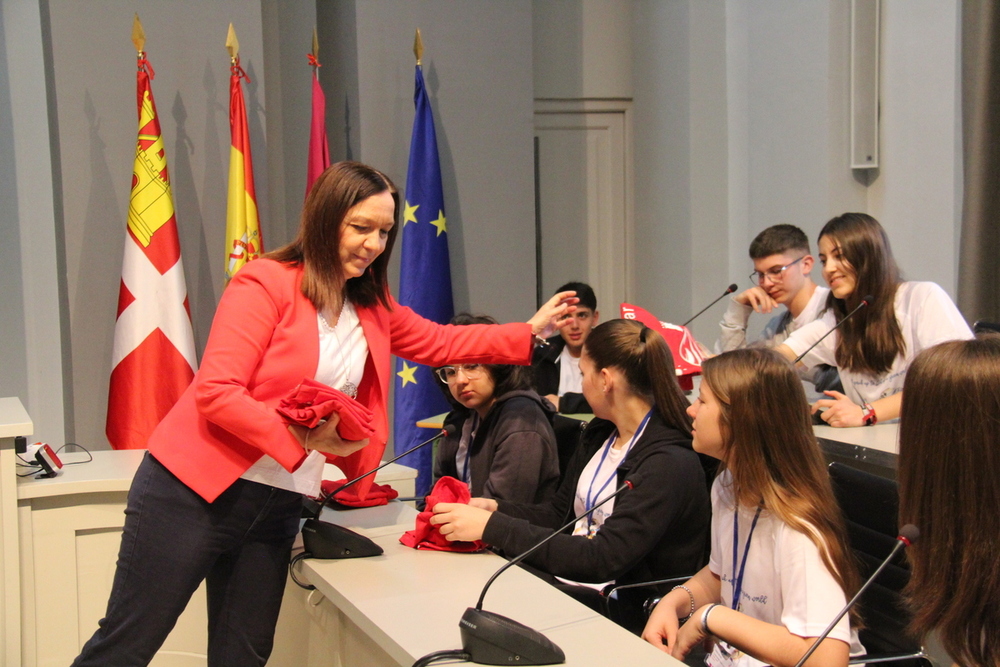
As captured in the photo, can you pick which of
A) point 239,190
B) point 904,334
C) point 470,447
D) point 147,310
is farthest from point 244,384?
point 239,190

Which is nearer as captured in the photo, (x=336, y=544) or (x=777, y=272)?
(x=336, y=544)

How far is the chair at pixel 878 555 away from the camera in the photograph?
160 centimetres

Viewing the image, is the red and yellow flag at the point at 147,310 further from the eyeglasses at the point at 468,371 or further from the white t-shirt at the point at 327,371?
the white t-shirt at the point at 327,371

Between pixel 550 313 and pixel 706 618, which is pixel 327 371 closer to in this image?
pixel 550 313

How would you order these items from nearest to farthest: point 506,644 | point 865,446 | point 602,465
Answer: point 506,644, point 602,465, point 865,446

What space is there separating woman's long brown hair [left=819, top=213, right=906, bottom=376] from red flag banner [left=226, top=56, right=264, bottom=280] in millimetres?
2282

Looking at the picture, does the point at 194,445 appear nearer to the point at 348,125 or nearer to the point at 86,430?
the point at 86,430

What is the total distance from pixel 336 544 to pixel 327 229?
25.4 inches

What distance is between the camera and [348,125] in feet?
13.8

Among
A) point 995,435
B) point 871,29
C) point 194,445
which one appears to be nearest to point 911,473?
point 995,435

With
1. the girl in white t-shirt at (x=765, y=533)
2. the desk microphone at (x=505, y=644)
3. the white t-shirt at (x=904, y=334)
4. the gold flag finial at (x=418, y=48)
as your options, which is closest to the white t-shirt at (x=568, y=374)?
the white t-shirt at (x=904, y=334)

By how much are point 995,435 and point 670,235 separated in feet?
13.1

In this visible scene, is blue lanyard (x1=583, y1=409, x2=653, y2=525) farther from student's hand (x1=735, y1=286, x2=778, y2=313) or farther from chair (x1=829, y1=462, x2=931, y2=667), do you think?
student's hand (x1=735, y1=286, x2=778, y2=313)

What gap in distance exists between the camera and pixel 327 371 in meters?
1.72
